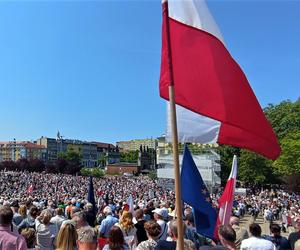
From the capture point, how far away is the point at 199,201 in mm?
6375

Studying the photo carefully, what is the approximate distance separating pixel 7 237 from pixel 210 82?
283cm

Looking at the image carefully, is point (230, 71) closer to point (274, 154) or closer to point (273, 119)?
point (274, 154)

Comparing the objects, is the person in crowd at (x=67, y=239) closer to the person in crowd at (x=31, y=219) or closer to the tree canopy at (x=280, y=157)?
the person in crowd at (x=31, y=219)

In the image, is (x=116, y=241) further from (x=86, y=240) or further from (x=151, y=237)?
(x=86, y=240)

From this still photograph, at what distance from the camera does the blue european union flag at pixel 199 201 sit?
6367mm

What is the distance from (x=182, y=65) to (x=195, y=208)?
242 centimetres

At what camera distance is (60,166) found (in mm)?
126000

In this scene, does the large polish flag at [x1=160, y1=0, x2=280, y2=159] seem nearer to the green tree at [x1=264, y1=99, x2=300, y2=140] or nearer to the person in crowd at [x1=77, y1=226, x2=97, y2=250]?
the person in crowd at [x1=77, y1=226, x2=97, y2=250]

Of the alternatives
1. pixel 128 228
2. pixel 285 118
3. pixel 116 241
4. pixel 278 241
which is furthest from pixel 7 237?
pixel 285 118

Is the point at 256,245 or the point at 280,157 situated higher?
the point at 280,157

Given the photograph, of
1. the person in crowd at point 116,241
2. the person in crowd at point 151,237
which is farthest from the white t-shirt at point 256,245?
the person in crowd at point 116,241

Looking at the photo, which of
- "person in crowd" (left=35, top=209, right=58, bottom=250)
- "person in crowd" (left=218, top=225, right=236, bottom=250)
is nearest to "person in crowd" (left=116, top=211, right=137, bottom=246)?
"person in crowd" (left=35, top=209, right=58, bottom=250)

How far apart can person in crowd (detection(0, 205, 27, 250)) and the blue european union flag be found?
2.37m

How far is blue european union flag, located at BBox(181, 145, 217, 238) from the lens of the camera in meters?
6.37
